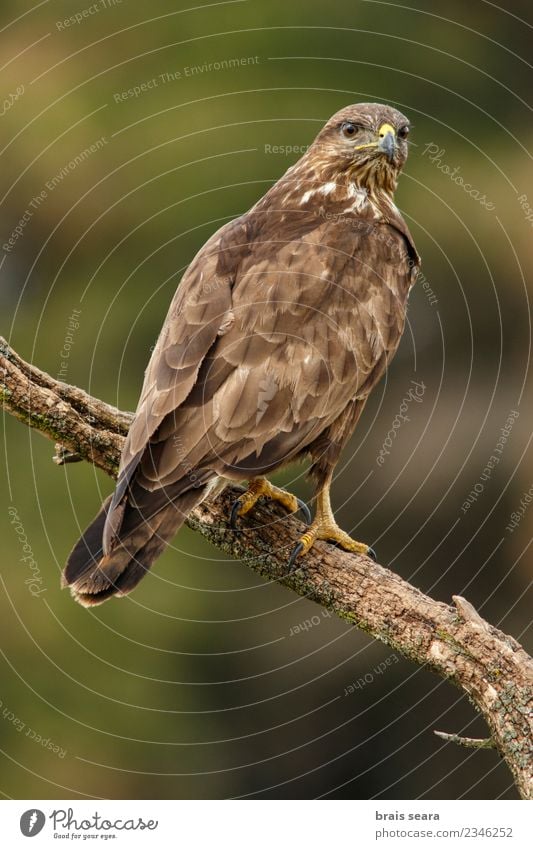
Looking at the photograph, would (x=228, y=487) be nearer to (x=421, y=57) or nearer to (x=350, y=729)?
(x=350, y=729)

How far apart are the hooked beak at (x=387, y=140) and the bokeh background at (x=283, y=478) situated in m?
4.30

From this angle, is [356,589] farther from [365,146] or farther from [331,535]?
[365,146]

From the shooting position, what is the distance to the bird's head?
5.46 m

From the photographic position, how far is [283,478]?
30.7ft

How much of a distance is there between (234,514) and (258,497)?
17 cm

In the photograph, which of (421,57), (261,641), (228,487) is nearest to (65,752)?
(261,641)

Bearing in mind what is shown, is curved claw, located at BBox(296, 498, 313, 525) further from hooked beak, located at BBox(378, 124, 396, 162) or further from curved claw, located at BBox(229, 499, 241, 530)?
hooked beak, located at BBox(378, 124, 396, 162)

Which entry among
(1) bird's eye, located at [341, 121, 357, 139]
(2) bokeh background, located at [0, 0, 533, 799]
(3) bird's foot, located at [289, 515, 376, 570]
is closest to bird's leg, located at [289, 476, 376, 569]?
(3) bird's foot, located at [289, 515, 376, 570]

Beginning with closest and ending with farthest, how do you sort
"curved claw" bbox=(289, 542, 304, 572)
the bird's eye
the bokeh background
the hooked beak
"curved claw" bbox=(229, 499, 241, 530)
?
"curved claw" bbox=(289, 542, 304, 572)
"curved claw" bbox=(229, 499, 241, 530)
the hooked beak
the bird's eye
the bokeh background

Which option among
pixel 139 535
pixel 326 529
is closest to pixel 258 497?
pixel 326 529

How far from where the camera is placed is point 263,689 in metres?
11.0

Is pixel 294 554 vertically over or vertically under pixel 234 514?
under

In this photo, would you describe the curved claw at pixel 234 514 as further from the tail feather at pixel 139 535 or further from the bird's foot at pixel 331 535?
the tail feather at pixel 139 535

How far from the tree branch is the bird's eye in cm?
170
